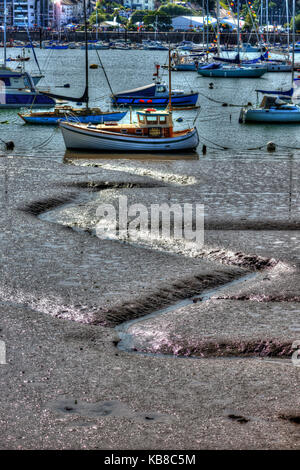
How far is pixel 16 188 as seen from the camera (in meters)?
30.9

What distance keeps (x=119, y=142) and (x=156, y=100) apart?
3134 cm

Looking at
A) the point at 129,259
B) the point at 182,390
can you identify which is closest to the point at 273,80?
the point at 129,259

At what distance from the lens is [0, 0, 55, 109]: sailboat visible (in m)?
71.3

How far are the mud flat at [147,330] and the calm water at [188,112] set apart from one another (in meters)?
18.5

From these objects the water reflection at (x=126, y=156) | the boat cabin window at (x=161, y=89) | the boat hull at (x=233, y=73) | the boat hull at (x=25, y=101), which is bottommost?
the water reflection at (x=126, y=156)

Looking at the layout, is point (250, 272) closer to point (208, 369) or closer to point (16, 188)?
point (208, 369)

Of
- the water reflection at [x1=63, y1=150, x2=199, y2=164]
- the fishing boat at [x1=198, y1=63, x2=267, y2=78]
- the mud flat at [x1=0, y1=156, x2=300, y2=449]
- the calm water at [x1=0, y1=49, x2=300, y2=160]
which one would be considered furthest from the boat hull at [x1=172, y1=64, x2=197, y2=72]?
the mud flat at [x1=0, y1=156, x2=300, y2=449]

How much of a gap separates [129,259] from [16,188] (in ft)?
34.9

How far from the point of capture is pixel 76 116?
2196 inches

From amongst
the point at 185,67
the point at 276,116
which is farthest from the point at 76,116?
the point at 185,67

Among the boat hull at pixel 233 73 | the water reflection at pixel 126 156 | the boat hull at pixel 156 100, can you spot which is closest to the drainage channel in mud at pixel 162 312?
the water reflection at pixel 126 156

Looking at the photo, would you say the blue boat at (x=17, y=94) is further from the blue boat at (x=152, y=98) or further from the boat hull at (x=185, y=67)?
the boat hull at (x=185, y=67)

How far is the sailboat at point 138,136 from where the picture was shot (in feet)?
139

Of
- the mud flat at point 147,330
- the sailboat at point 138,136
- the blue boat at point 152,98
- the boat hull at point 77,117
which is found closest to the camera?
the mud flat at point 147,330
